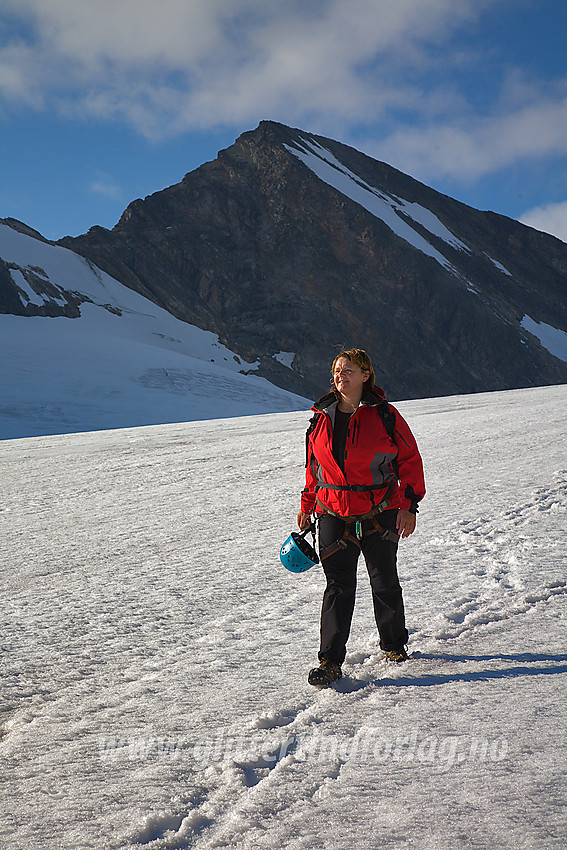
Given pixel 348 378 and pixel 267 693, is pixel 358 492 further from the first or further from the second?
pixel 267 693

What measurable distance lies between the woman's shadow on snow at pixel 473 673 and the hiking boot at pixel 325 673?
0.14ft

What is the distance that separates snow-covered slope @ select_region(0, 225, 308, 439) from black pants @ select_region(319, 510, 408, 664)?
748 inches

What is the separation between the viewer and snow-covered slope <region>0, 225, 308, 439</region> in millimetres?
24000

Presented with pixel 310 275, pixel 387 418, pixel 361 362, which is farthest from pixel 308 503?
pixel 310 275

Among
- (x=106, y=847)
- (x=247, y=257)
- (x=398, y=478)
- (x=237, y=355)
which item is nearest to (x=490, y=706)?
(x=398, y=478)

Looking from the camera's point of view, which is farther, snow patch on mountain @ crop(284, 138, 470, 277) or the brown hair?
snow patch on mountain @ crop(284, 138, 470, 277)

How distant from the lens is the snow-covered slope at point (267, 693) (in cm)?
209

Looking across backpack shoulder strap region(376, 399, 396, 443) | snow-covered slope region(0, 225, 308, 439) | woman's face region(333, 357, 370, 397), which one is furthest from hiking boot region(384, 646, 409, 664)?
snow-covered slope region(0, 225, 308, 439)

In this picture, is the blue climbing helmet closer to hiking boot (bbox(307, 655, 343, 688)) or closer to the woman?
the woman

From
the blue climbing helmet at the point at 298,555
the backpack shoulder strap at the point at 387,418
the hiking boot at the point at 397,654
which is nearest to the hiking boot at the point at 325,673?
the hiking boot at the point at 397,654

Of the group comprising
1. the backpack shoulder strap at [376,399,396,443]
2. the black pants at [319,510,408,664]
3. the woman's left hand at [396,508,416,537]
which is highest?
the backpack shoulder strap at [376,399,396,443]

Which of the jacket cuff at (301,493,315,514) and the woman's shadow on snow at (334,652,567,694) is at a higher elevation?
the jacket cuff at (301,493,315,514)

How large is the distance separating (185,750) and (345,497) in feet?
4.09

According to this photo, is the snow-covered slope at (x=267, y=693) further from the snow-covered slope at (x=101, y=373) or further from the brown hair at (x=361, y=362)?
the snow-covered slope at (x=101, y=373)
